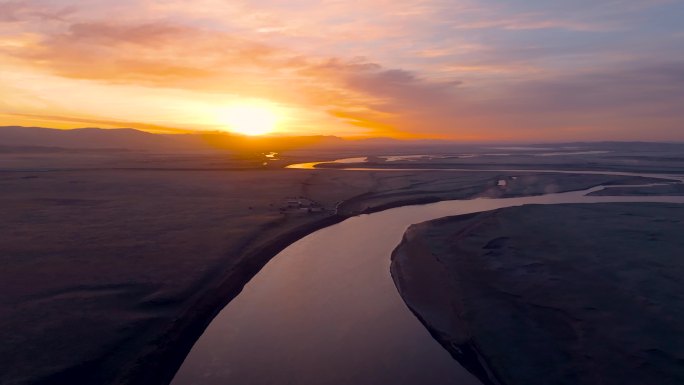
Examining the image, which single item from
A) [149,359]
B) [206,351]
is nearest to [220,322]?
[206,351]

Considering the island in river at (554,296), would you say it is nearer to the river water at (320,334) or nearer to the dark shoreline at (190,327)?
the river water at (320,334)

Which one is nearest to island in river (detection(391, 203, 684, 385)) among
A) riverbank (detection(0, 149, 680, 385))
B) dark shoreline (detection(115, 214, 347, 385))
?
dark shoreline (detection(115, 214, 347, 385))

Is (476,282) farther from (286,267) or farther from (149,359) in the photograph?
(149,359)

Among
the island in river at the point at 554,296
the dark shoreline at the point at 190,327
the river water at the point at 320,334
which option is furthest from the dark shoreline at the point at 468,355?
the dark shoreline at the point at 190,327

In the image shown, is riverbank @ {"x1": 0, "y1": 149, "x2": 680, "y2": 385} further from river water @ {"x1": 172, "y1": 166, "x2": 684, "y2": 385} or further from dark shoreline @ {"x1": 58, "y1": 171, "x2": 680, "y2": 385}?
river water @ {"x1": 172, "y1": 166, "x2": 684, "y2": 385}

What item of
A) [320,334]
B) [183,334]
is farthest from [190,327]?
[320,334]

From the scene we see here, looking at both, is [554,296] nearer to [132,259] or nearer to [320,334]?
[320,334]
